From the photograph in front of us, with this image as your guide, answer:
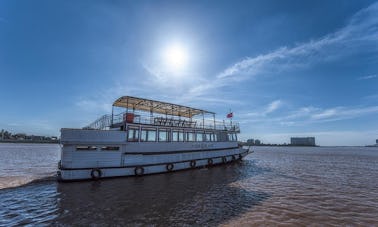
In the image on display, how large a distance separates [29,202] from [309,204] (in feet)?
48.4

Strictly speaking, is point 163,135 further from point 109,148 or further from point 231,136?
point 231,136

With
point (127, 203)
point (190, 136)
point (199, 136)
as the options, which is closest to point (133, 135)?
point (190, 136)

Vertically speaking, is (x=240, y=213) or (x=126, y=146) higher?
(x=126, y=146)

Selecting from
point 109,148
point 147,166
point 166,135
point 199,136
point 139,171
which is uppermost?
point 166,135

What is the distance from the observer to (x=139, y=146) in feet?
55.8

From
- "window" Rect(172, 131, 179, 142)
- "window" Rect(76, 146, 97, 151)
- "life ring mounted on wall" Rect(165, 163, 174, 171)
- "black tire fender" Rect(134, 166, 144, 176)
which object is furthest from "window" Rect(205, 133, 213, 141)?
"window" Rect(76, 146, 97, 151)

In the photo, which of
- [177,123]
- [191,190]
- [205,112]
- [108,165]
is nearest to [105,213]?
[191,190]

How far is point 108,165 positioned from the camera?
15320mm

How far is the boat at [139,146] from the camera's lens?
14336mm

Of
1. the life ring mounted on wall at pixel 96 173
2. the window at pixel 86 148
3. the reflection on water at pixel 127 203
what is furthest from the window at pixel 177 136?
the window at pixel 86 148

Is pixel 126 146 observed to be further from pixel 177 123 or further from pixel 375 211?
pixel 375 211

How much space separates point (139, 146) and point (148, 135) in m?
1.50

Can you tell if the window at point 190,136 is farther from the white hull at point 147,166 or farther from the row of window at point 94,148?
the row of window at point 94,148

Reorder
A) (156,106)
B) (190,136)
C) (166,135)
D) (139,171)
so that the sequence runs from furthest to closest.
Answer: (190,136) < (156,106) < (166,135) < (139,171)
